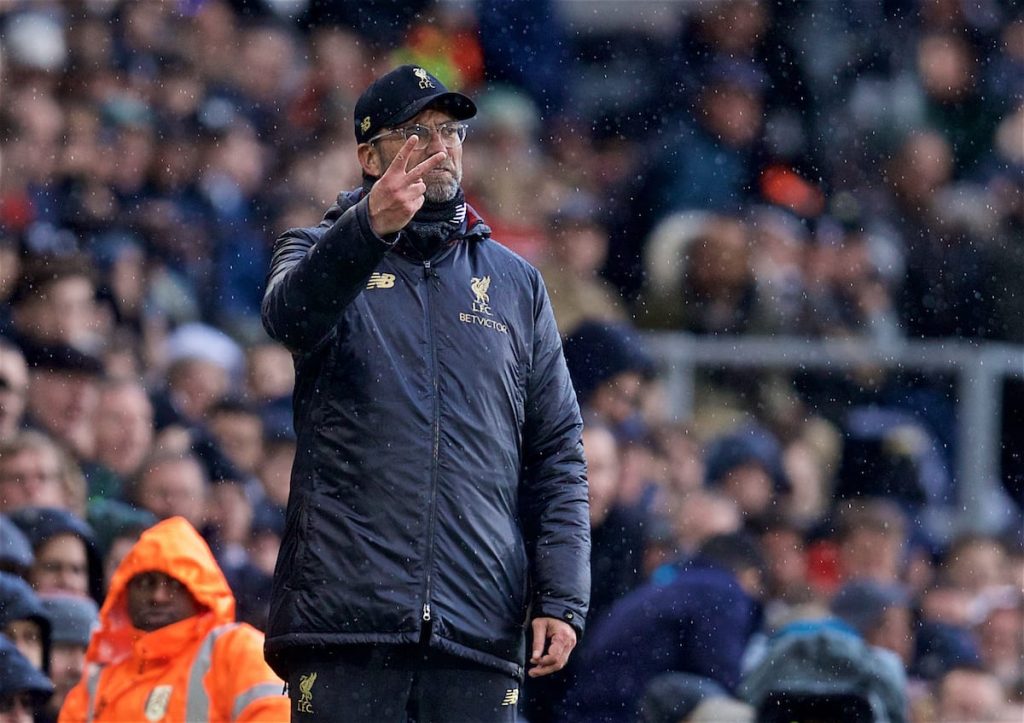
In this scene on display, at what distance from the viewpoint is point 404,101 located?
5.39 meters

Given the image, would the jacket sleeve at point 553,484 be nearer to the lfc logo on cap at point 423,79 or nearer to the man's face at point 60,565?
the lfc logo on cap at point 423,79

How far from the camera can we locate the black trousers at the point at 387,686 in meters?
5.17

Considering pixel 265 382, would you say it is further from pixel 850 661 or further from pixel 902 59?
pixel 902 59

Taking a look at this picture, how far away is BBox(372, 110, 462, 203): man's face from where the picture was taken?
17.6 ft

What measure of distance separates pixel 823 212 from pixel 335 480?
8870 millimetres

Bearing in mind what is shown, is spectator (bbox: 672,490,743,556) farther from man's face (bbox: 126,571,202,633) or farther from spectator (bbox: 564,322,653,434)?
man's face (bbox: 126,571,202,633)

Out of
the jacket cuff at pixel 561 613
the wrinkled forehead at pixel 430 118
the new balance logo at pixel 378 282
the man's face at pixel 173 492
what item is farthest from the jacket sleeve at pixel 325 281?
the man's face at pixel 173 492

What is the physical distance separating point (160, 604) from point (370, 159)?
214 centimetres

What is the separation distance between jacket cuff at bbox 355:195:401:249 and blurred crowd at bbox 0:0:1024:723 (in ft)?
9.02

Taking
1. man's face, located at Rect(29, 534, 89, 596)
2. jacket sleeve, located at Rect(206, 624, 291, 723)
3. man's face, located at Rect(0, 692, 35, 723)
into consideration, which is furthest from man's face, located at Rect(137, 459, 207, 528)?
jacket sleeve, located at Rect(206, 624, 291, 723)

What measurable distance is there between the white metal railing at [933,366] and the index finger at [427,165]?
22.3 feet

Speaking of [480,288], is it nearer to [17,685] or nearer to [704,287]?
[17,685]

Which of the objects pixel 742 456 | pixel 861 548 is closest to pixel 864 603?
pixel 861 548

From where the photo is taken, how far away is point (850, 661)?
766 cm
